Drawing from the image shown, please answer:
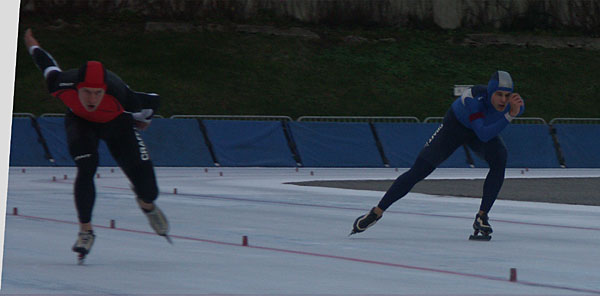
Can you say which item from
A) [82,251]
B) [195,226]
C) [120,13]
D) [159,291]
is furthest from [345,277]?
[120,13]

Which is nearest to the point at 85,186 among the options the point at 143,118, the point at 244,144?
the point at 143,118

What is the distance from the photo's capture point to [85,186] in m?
7.48

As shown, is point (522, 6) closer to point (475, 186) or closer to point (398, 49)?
point (398, 49)

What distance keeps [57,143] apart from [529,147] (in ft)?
36.2

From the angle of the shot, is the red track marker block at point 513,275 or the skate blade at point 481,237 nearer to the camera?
the red track marker block at point 513,275

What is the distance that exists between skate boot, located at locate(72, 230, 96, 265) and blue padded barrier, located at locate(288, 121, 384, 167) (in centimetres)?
1834

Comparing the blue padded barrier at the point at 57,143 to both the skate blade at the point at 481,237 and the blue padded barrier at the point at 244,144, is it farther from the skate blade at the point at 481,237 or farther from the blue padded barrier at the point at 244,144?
the skate blade at the point at 481,237

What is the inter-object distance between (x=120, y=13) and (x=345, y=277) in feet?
124

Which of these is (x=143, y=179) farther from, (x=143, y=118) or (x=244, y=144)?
(x=244, y=144)

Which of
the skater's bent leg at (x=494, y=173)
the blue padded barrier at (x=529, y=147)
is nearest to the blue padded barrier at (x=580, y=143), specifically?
the blue padded barrier at (x=529, y=147)

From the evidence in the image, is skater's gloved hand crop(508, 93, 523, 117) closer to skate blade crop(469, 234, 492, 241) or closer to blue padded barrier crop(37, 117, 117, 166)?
skate blade crop(469, 234, 492, 241)

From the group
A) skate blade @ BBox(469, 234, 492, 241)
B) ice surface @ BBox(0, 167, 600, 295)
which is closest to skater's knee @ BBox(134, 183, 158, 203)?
ice surface @ BBox(0, 167, 600, 295)

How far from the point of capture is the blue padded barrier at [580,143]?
87.1 feet

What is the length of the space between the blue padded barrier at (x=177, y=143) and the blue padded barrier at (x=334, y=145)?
87.4 inches
